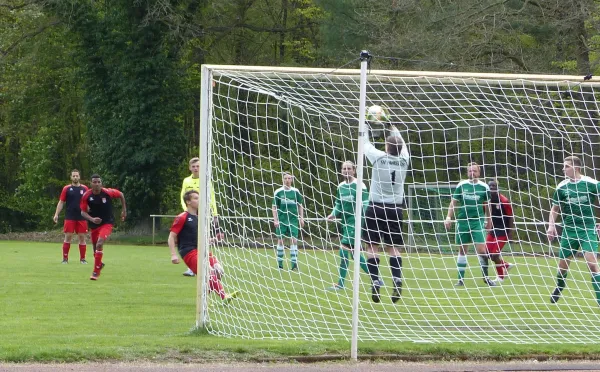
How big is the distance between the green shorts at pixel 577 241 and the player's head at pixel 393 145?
246 cm

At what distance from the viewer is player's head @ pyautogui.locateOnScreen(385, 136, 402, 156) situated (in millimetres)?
10586

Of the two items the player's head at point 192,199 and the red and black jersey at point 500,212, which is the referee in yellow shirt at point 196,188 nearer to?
the player's head at point 192,199

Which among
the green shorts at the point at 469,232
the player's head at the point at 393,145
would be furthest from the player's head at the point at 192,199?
the green shorts at the point at 469,232

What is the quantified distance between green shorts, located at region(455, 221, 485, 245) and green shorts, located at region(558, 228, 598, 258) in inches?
95.7

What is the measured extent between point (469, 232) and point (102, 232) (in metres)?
6.11

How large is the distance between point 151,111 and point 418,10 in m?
12.3

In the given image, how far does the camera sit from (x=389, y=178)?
35.9 feet

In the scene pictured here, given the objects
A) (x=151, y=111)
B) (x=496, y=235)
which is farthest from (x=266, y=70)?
(x=151, y=111)

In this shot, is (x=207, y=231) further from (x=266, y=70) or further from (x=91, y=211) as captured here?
(x=91, y=211)

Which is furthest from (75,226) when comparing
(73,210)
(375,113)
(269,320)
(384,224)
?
(375,113)

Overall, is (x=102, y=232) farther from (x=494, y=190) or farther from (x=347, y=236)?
(x=494, y=190)

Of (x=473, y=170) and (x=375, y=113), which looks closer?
(x=375, y=113)

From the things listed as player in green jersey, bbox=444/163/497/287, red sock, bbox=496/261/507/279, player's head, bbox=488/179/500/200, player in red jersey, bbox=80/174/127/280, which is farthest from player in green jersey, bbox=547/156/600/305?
player in red jersey, bbox=80/174/127/280

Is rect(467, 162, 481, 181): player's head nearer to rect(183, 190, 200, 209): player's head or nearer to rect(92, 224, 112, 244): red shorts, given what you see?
rect(183, 190, 200, 209): player's head
